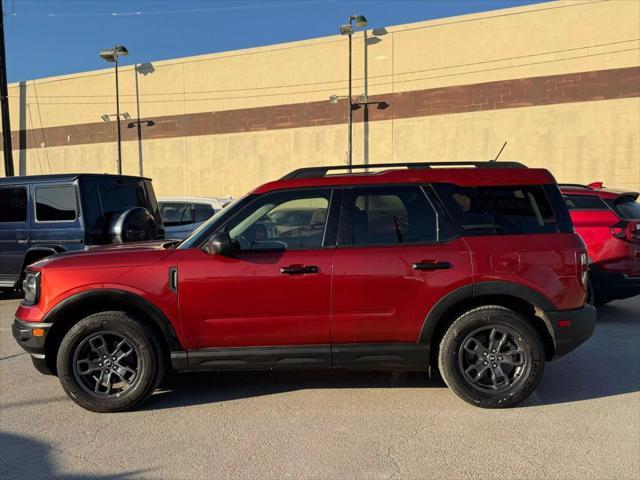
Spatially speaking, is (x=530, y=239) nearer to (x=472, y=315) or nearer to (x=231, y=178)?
(x=472, y=315)

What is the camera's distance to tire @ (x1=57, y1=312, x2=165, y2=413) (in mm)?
3844

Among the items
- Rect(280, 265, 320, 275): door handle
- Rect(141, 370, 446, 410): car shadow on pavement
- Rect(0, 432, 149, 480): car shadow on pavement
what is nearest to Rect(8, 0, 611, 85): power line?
Rect(141, 370, 446, 410): car shadow on pavement

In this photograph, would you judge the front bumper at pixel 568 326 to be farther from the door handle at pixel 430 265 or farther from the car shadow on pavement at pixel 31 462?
the car shadow on pavement at pixel 31 462

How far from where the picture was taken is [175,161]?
2941 centimetres

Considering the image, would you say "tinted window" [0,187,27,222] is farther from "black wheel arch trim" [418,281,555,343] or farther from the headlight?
"black wheel arch trim" [418,281,555,343]

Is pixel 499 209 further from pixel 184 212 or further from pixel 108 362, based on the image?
pixel 184 212

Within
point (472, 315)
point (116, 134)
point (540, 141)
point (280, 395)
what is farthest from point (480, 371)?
point (116, 134)

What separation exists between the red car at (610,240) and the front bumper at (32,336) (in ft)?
20.6

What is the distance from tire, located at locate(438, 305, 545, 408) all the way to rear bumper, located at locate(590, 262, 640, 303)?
10.7 feet

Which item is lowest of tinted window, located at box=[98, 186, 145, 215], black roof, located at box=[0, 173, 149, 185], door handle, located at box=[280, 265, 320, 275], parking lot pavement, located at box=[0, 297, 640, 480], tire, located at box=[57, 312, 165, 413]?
parking lot pavement, located at box=[0, 297, 640, 480]

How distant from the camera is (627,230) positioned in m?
6.49

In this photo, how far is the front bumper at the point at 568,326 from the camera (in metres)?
3.88

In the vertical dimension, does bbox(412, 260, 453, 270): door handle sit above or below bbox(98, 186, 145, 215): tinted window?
below

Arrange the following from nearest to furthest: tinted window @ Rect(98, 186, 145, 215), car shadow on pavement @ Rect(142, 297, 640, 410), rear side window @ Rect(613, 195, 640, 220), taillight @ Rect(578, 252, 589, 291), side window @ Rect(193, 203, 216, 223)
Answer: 1. taillight @ Rect(578, 252, 589, 291)
2. car shadow on pavement @ Rect(142, 297, 640, 410)
3. rear side window @ Rect(613, 195, 640, 220)
4. tinted window @ Rect(98, 186, 145, 215)
5. side window @ Rect(193, 203, 216, 223)
